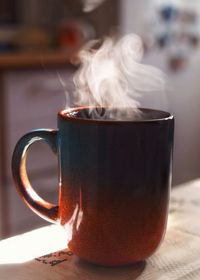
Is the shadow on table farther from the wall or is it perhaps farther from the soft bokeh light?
the wall

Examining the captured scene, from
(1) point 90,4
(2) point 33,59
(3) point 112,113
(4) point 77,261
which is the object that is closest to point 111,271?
(4) point 77,261

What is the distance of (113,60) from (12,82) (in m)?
1.12

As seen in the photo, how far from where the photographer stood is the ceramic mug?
0.50 metres

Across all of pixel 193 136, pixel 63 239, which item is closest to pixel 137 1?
pixel 193 136

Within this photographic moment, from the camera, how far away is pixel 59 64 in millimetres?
1875

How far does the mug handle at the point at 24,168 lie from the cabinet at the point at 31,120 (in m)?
1.22

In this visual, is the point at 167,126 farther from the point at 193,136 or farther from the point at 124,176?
the point at 193,136

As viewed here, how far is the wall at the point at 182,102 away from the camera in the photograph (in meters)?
2.22

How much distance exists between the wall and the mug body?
5.50 feet

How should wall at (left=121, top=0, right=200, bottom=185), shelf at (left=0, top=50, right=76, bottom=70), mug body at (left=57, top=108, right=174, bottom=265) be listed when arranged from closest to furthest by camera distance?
mug body at (left=57, top=108, right=174, bottom=265) → shelf at (left=0, top=50, right=76, bottom=70) → wall at (left=121, top=0, right=200, bottom=185)

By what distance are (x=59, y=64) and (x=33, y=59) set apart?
127mm

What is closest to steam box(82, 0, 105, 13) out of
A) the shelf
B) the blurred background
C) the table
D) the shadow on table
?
the blurred background

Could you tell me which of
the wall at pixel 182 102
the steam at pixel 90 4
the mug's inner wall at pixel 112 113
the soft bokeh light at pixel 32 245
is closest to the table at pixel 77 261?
the soft bokeh light at pixel 32 245

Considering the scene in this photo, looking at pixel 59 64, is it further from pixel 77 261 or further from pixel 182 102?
pixel 77 261
